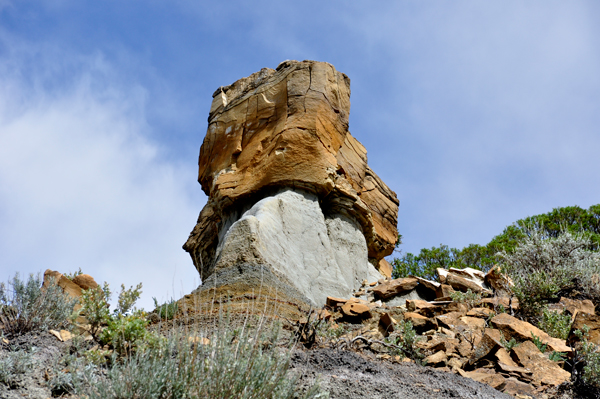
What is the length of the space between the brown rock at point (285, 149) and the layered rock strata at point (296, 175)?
2 centimetres

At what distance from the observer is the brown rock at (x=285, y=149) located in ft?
35.9

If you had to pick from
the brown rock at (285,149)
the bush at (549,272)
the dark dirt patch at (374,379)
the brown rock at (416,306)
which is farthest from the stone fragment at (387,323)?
the brown rock at (285,149)

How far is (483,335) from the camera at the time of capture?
211 inches

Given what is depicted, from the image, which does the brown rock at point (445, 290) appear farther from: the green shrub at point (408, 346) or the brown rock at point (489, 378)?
the brown rock at point (489, 378)

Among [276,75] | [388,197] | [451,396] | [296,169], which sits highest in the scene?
[276,75]

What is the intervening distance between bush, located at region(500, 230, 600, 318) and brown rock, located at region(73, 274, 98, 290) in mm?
6521

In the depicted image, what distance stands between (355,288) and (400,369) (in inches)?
258

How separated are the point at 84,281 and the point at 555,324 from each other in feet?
22.7

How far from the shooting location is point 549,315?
22.2 feet

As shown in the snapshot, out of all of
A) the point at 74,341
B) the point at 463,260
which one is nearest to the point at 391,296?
the point at 74,341

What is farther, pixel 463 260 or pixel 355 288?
pixel 463 260

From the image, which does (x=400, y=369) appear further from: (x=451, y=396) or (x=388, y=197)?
(x=388, y=197)

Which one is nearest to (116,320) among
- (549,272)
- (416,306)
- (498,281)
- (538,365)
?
(538,365)

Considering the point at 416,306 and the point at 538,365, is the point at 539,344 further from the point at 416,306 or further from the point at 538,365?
the point at 416,306
